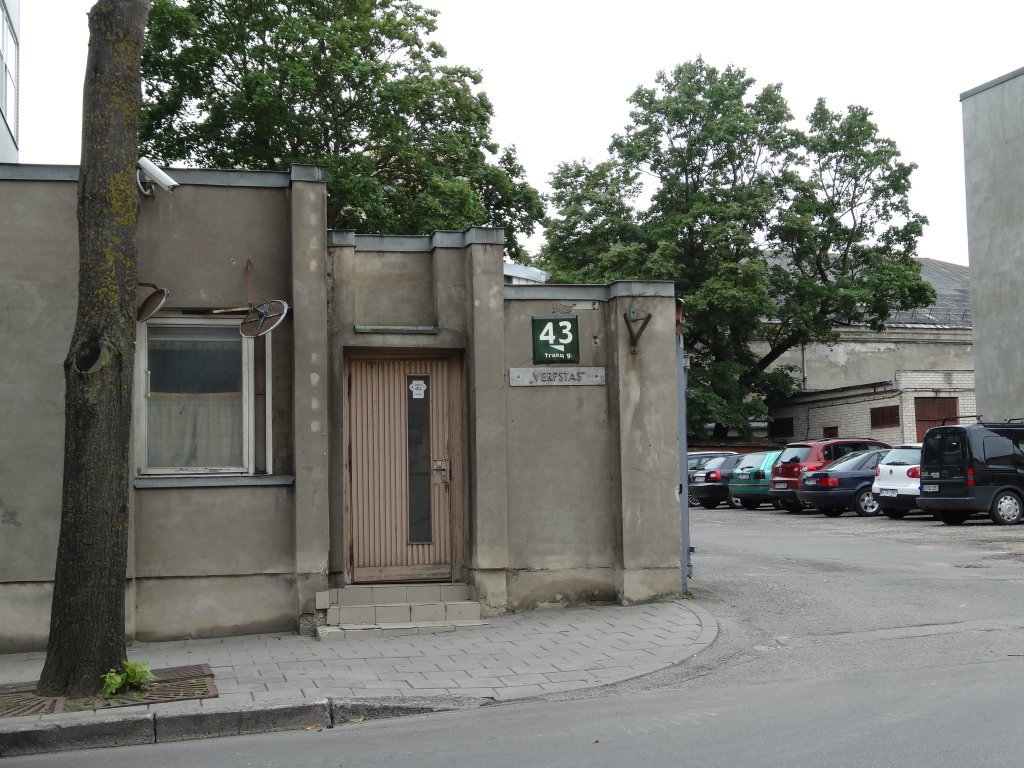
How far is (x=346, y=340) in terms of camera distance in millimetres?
10438

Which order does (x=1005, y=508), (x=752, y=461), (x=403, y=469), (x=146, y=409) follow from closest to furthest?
(x=146, y=409) < (x=403, y=469) < (x=1005, y=508) < (x=752, y=461)

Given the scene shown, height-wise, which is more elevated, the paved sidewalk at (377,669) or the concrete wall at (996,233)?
the concrete wall at (996,233)

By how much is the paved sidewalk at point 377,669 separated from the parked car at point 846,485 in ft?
47.6

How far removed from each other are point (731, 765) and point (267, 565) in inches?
215

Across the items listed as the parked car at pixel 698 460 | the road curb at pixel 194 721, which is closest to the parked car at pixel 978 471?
the parked car at pixel 698 460

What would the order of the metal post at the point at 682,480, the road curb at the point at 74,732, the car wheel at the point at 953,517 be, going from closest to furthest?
the road curb at the point at 74,732, the metal post at the point at 682,480, the car wheel at the point at 953,517

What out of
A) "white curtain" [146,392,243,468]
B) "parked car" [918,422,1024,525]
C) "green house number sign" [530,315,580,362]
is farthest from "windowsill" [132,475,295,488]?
"parked car" [918,422,1024,525]

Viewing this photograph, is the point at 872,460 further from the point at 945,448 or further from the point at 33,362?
the point at 33,362

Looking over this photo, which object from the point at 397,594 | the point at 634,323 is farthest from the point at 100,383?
the point at 634,323

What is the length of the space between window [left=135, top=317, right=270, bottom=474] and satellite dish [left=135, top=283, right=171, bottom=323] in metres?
0.20

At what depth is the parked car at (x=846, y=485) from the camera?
24.4 meters

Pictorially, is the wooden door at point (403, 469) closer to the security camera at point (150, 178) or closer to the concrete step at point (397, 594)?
the concrete step at point (397, 594)

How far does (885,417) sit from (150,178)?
3301cm

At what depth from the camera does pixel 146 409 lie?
1005 centimetres
